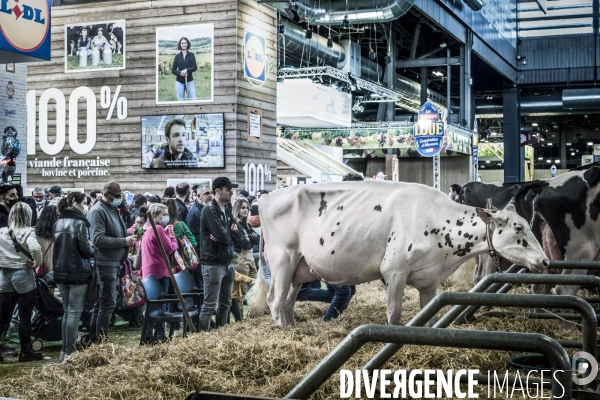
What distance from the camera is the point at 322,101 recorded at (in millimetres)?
19703

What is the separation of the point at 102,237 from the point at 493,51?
86.6ft

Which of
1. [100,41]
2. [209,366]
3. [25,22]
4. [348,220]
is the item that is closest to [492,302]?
[209,366]

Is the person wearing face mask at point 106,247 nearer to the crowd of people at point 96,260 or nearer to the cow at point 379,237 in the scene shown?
the crowd of people at point 96,260

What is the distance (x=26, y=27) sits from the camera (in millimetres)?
8188

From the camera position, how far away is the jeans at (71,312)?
24.1ft

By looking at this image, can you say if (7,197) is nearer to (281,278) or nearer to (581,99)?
(281,278)

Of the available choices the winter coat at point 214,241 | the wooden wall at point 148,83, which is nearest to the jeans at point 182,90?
the wooden wall at point 148,83

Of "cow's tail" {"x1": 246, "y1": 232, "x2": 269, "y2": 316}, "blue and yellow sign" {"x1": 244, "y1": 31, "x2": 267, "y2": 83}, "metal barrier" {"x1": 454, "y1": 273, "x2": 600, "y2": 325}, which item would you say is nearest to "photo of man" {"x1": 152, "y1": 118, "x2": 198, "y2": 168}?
"blue and yellow sign" {"x1": 244, "y1": 31, "x2": 267, "y2": 83}

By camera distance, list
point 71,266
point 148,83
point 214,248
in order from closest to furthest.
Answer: point 71,266
point 214,248
point 148,83

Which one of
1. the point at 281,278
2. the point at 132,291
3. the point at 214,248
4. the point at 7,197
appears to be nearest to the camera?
the point at 281,278

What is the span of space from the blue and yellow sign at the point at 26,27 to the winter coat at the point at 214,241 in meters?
2.74

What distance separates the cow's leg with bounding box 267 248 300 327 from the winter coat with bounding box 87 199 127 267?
1.80 metres

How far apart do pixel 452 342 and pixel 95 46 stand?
14.1m

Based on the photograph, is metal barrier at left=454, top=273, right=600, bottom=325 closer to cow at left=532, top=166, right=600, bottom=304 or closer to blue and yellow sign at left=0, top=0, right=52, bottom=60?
cow at left=532, top=166, right=600, bottom=304
